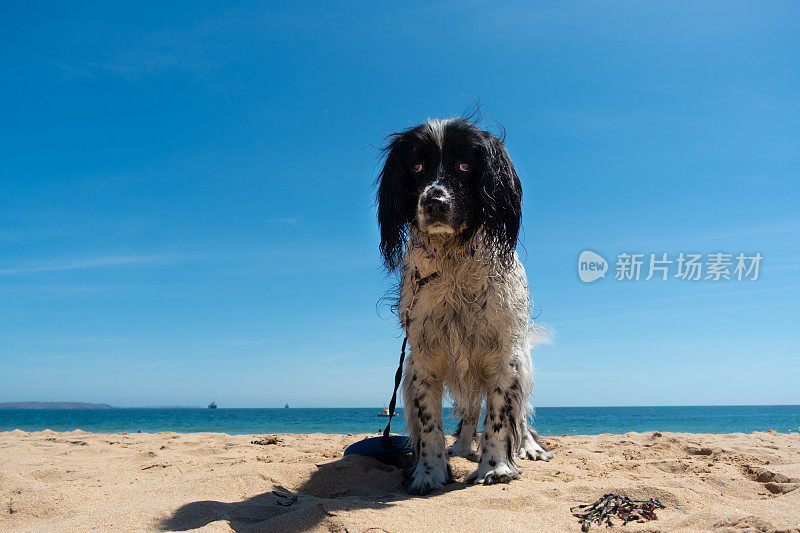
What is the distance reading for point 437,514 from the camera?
97.8 inches

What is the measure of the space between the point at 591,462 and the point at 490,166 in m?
2.71

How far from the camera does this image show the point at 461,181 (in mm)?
3262

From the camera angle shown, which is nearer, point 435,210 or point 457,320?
point 435,210

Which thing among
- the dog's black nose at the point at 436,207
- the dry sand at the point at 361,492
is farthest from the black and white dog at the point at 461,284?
the dry sand at the point at 361,492

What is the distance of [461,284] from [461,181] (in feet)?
2.25

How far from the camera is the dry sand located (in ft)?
7.72

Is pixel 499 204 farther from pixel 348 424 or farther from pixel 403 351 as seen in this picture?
pixel 348 424

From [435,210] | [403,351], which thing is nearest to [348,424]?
[403,351]

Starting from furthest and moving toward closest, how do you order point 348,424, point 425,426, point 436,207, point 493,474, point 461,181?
1. point 348,424
2. point 425,426
3. point 461,181
4. point 493,474
5. point 436,207

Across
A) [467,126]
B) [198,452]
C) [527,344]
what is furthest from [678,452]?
[198,452]

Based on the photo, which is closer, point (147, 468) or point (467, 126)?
point (467, 126)

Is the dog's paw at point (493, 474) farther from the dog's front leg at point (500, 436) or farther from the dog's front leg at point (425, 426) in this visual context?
the dog's front leg at point (425, 426)

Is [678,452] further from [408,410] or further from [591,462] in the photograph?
[408,410]

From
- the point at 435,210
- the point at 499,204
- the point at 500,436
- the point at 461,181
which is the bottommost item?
the point at 500,436
